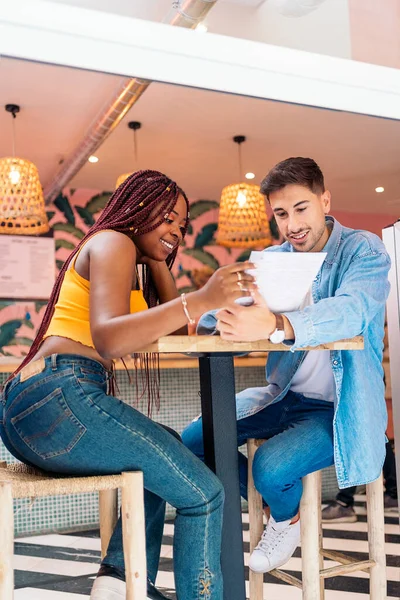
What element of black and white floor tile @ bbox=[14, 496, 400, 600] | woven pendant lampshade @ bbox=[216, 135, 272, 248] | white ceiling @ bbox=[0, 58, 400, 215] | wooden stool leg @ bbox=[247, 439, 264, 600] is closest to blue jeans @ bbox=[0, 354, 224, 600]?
wooden stool leg @ bbox=[247, 439, 264, 600]

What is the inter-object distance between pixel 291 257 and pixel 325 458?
626 millimetres

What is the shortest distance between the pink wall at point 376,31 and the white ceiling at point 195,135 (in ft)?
0.52

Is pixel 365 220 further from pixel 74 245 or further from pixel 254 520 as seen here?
pixel 74 245

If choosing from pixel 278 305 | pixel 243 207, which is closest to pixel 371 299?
pixel 278 305

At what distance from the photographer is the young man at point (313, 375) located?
1533 millimetres

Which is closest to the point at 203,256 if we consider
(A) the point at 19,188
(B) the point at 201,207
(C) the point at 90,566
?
(B) the point at 201,207

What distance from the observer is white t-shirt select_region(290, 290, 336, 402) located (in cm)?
180

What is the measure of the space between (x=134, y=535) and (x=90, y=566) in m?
1.51

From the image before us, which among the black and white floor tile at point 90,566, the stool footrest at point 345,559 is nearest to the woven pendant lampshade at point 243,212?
the black and white floor tile at point 90,566

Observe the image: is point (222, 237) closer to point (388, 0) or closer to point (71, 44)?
point (388, 0)

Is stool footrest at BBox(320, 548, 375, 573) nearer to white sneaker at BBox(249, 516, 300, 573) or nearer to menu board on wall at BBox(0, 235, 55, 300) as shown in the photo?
white sneaker at BBox(249, 516, 300, 573)

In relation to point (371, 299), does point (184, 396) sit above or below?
below

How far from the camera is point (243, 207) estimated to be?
4.68 m

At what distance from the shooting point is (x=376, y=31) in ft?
6.10
